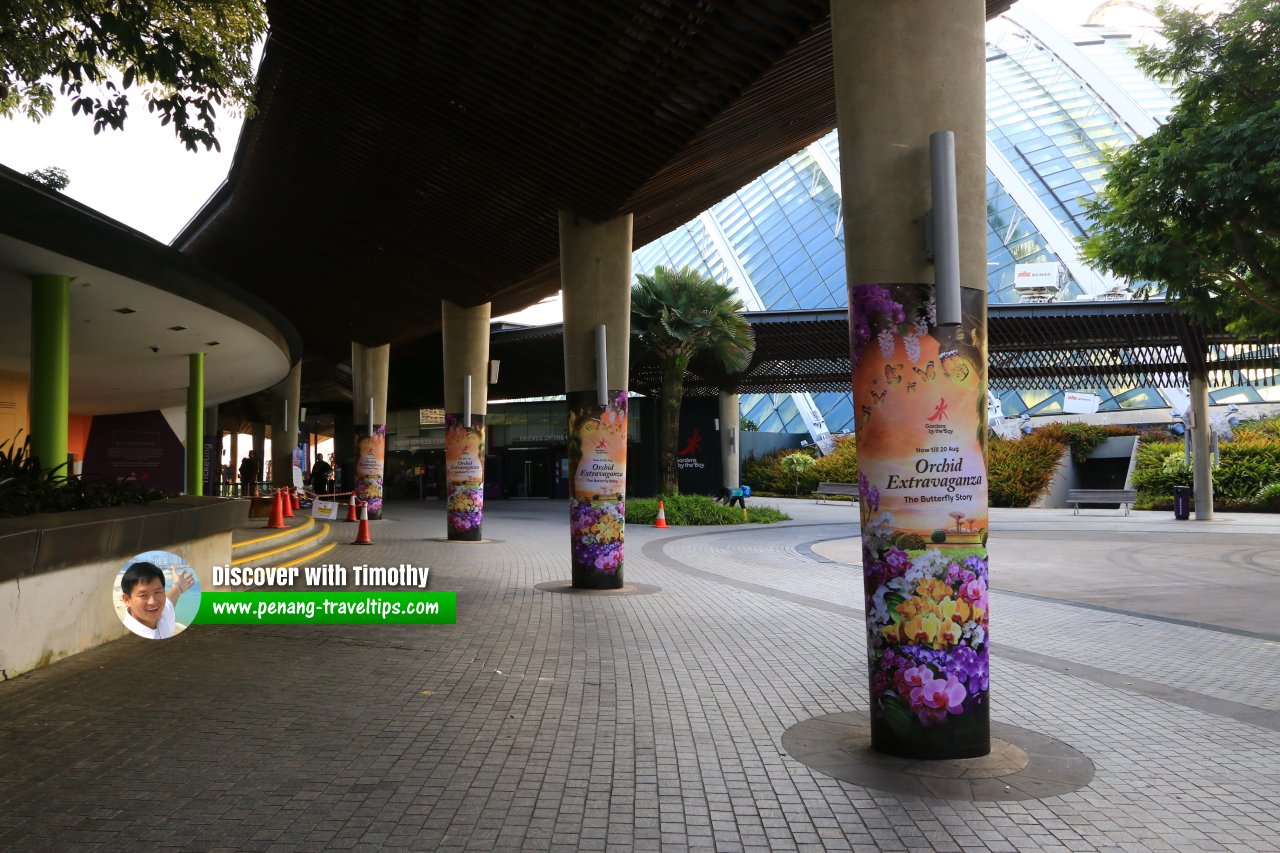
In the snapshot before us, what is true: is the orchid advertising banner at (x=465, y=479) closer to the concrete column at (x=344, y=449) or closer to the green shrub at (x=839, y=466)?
the green shrub at (x=839, y=466)

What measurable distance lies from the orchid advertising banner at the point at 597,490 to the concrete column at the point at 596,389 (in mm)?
12

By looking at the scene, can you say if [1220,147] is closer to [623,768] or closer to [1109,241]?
[1109,241]

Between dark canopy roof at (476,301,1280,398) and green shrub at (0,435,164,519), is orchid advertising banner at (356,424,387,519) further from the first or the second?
green shrub at (0,435,164,519)

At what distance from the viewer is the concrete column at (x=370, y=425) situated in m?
25.5

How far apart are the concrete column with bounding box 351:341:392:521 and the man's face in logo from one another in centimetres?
1771

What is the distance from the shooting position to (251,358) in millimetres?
17938

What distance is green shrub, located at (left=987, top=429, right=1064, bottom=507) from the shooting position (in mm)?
33719

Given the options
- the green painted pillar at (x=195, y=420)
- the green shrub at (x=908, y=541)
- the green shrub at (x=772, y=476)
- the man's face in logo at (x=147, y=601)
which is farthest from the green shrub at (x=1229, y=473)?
the man's face in logo at (x=147, y=601)

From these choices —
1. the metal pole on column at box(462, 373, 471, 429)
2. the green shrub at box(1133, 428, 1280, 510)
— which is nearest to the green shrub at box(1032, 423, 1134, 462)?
the green shrub at box(1133, 428, 1280, 510)

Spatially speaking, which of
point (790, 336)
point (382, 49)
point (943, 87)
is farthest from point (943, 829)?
point (790, 336)

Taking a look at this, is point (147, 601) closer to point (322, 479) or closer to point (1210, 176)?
point (1210, 176)

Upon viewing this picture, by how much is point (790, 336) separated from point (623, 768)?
25876 mm

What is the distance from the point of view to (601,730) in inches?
203

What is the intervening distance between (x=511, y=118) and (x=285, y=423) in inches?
1180
